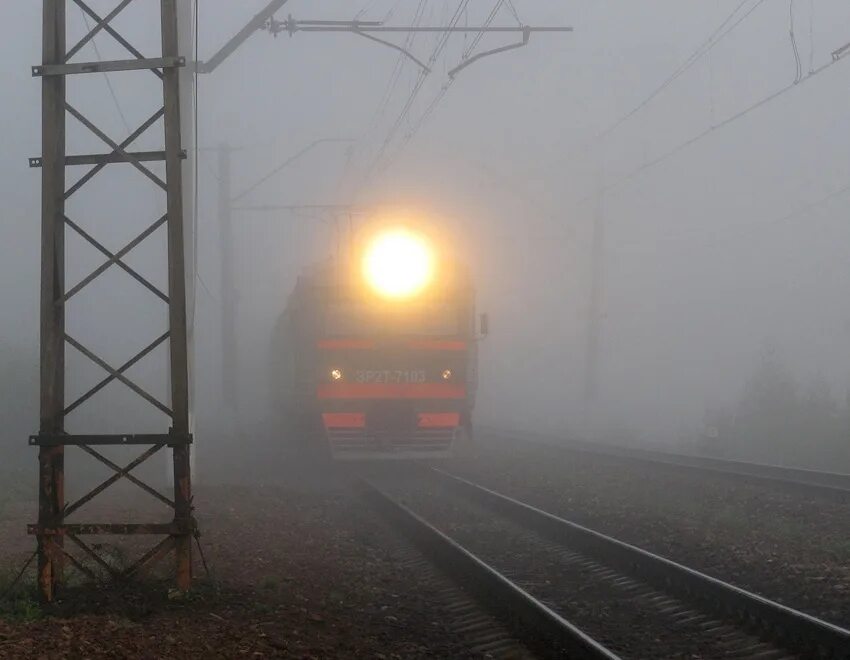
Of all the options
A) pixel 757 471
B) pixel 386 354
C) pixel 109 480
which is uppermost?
pixel 386 354

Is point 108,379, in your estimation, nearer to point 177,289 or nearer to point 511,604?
point 177,289

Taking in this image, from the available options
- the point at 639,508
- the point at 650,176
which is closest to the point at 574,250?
the point at 650,176

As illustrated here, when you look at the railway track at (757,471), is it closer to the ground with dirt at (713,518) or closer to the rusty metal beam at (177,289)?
the ground with dirt at (713,518)

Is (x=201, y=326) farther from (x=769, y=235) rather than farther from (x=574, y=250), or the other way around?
(x=769, y=235)

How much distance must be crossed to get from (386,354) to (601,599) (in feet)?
33.6

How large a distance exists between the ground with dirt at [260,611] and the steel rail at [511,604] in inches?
15.1

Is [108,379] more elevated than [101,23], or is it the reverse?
[101,23]

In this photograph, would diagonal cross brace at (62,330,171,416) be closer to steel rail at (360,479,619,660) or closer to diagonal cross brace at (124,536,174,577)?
diagonal cross brace at (124,536,174,577)

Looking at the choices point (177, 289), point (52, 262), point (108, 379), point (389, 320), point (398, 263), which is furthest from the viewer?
point (398, 263)

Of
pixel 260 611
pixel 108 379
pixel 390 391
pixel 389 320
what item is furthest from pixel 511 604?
pixel 389 320

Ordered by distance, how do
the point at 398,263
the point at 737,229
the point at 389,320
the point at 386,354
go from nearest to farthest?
the point at 386,354 < the point at 389,320 < the point at 398,263 < the point at 737,229

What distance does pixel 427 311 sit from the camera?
1903 cm

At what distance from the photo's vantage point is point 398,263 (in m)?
19.2

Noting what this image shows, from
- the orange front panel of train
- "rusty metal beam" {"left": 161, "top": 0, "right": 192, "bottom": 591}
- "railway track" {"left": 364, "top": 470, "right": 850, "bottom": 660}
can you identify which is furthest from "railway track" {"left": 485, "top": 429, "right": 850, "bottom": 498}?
"rusty metal beam" {"left": 161, "top": 0, "right": 192, "bottom": 591}
